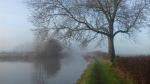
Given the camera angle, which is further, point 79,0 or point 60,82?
point 79,0

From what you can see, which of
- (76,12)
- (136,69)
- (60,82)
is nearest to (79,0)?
(76,12)

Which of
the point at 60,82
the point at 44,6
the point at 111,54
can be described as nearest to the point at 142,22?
the point at 111,54

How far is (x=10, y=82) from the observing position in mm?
28484

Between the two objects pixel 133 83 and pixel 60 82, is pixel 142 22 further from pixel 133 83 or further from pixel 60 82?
pixel 133 83

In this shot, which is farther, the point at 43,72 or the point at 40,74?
the point at 43,72

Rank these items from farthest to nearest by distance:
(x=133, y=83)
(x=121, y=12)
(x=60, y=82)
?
(x=121, y=12)
(x=60, y=82)
(x=133, y=83)

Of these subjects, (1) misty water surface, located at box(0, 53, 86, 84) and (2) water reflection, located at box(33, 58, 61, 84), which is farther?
(2) water reflection, located at box(33, 58, 61, 84)

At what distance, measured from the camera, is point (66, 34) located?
39.4 m

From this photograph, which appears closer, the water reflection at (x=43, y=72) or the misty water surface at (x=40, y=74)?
the misty water surface at (x=40, y=74)

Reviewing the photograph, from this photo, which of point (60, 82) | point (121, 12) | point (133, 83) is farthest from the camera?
point (121, 12)

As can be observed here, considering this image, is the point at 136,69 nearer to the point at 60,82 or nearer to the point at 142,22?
the point at 60,82

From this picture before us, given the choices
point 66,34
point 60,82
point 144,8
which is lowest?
point 60,82

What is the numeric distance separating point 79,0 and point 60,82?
1264cm

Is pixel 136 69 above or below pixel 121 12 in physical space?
below
